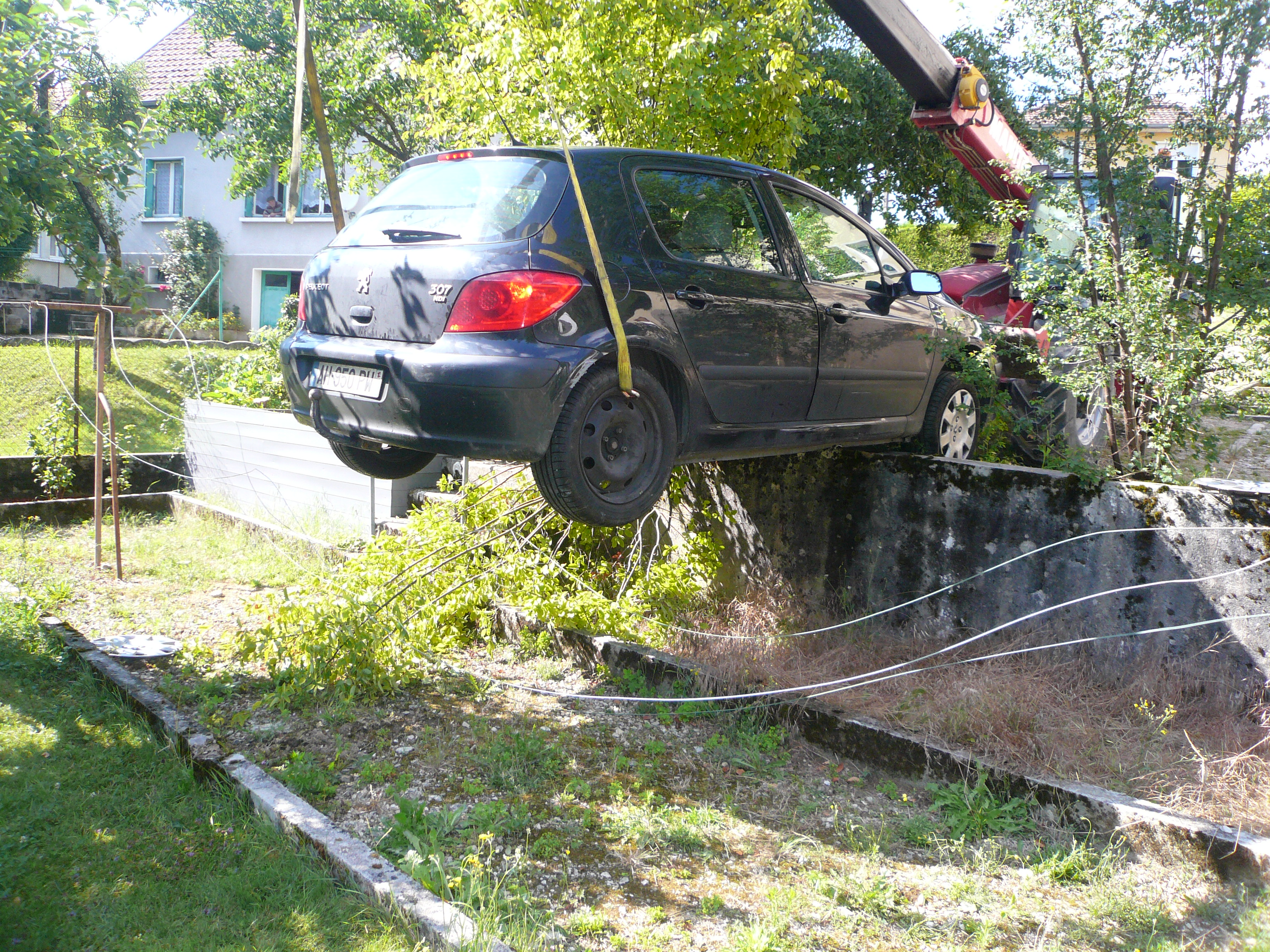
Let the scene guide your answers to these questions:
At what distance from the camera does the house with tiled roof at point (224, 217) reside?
2188cm

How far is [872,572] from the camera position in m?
5.88

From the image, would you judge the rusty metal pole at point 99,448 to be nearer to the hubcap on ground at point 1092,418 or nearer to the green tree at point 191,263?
the hubcap on ground at point 1092,418

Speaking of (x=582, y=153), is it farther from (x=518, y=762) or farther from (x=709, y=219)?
(x=518, y=762)

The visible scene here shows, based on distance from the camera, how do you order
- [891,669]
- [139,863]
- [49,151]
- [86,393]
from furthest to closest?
1. [86,393]
2. [49,151]
3. [891,669]
4. [139,863]

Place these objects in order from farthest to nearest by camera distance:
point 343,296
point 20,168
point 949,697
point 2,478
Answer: point 2,478, point 20,168, point 949,697, point 343,296

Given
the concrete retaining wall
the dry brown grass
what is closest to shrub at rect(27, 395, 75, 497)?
the concrete retaining wall

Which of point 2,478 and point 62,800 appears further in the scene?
point 2,478

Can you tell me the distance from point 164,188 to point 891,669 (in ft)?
81.6

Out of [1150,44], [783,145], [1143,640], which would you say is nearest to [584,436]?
[1143,640]

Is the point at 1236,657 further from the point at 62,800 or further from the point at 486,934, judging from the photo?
the point at 62,800

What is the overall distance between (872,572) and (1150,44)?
3.41 metres

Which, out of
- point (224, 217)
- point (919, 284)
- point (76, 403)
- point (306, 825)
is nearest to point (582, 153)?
point (919, 284)

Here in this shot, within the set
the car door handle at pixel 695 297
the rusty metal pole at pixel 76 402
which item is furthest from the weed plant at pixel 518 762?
the rusty metal pole at pixel 76 402

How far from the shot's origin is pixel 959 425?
661cm
